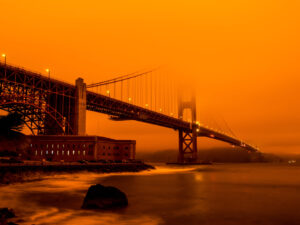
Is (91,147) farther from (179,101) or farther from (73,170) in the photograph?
(179,101)

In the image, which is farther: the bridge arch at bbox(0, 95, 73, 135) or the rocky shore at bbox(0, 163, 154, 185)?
the bridge arch at bbox(0, 95, 73, 135)

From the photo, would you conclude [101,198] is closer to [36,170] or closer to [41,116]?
[36,170]

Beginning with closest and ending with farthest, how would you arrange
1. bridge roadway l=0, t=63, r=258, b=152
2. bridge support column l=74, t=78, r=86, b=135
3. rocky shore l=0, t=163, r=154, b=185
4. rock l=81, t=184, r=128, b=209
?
rock l=81, t=184, r=128, b=209, rocky shore l=0, t=163, r=154, b=185, bridge roadway l=0, t=63, r=258, b=152, bridge support column l=74, t=78, r=86, b=135

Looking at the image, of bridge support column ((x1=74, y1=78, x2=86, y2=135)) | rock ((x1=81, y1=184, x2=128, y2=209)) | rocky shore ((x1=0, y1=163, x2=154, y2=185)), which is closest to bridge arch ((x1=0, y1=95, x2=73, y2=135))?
bridge support column ((x1=74, y1=78, x2=86, y2=135))

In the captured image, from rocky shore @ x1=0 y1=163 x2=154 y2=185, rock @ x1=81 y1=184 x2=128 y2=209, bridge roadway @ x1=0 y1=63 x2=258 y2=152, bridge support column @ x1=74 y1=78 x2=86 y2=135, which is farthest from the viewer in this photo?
bridge support column @ x1=74 y1=78 x2=86 y2=135

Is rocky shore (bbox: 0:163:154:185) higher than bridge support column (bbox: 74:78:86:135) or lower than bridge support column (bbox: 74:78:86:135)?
lower

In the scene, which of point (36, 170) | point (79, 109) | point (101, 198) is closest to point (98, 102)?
point (79, 109)

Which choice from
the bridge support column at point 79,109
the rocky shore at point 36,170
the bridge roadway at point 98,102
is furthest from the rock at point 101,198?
the bridge support column at point 79,109

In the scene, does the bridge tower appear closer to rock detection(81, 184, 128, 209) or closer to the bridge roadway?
the bridge roadway
